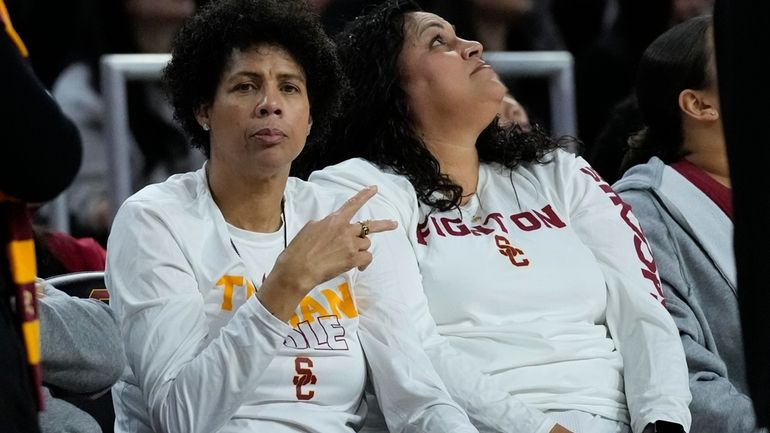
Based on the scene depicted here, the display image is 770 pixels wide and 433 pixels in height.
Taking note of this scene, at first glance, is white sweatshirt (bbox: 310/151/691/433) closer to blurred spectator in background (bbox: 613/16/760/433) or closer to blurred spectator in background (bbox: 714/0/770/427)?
blurred spectator in background (bbox: 613/16/760/433)

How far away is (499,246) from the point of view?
3135mm

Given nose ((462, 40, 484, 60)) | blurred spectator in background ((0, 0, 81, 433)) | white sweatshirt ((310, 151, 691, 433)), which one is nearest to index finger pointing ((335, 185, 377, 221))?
white sweatshirt ((310, 151, 691, 433))

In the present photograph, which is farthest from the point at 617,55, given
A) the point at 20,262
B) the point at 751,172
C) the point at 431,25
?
the point at 751,172

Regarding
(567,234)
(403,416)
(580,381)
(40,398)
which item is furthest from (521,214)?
(40,398)

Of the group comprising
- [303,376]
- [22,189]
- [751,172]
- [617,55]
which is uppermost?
[751,172]

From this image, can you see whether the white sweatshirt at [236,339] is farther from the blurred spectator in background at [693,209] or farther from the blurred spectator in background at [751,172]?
the blurred spectator in background at [751,172]

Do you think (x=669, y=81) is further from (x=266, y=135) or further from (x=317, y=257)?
(x=317, y=257)

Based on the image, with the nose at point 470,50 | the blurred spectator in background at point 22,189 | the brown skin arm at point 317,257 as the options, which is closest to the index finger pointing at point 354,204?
the brown skin arm at point 317,257

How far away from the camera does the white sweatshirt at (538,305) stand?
2.97m

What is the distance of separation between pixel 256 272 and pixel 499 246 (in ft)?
2.08

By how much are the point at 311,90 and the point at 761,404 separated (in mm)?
1764

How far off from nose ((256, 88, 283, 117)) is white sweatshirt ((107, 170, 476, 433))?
8.1 inches

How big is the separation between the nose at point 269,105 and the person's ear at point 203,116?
18 cm

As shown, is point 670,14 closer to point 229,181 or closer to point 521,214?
point 521,214
